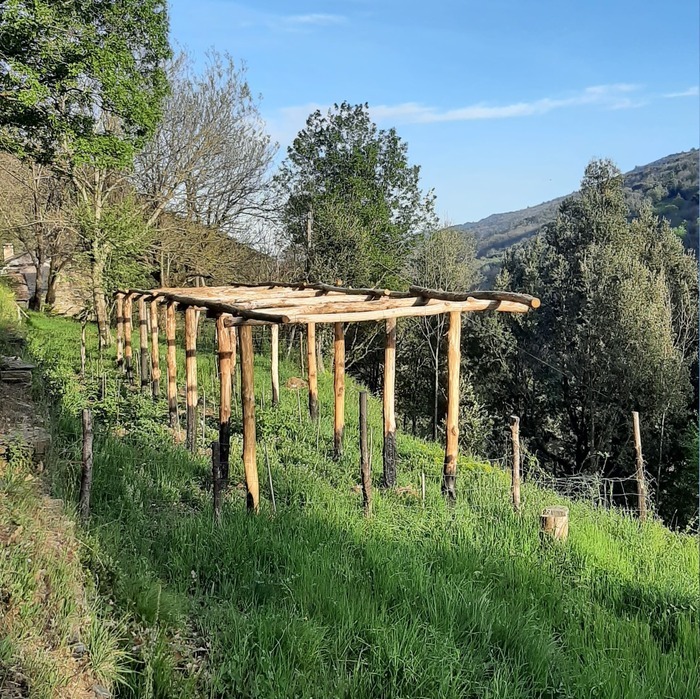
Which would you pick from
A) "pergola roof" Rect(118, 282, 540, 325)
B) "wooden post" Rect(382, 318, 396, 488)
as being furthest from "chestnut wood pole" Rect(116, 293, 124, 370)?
"wooden post" Rect(382, 318, 396, 488)

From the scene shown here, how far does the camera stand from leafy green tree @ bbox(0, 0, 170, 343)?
973cm

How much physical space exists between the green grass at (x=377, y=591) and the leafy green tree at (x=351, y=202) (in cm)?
1306

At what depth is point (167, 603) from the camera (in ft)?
13.4

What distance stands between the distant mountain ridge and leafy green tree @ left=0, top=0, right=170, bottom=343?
15.4 metres

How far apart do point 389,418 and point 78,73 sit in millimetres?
7809

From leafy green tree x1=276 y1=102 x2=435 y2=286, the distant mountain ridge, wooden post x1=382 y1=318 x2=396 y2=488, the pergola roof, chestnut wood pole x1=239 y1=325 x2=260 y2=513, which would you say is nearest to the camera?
chestnut wood pole x1=239 y1=325 x2=260 y2=513

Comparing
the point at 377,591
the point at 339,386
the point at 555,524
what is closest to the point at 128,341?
the point at 339,386

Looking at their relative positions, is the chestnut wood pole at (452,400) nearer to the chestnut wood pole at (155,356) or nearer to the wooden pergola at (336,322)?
the wooden pergola at (336,322)

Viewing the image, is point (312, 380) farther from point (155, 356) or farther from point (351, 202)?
point (351, 202)

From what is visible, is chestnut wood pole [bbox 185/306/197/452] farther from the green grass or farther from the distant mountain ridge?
the distant mountain ridge

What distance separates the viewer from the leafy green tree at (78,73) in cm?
973

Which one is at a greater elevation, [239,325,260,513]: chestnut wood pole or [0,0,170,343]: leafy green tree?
[0,0,170,343]: leafy green tree

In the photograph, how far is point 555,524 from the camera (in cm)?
586

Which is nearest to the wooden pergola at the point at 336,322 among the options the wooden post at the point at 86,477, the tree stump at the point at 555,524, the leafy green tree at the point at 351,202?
the tree stump at the point at 555,524
